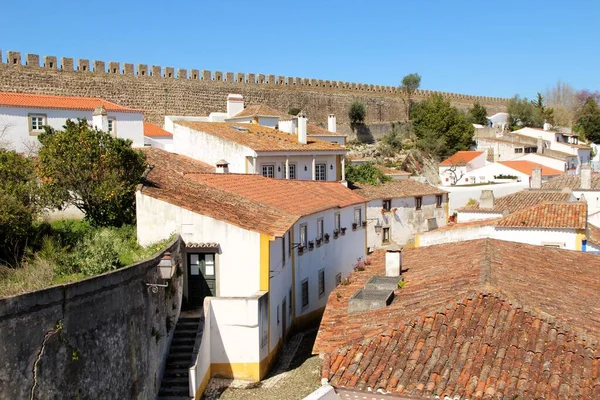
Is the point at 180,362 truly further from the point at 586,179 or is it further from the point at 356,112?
the point at 356,112

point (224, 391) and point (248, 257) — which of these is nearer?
point (224, 391)

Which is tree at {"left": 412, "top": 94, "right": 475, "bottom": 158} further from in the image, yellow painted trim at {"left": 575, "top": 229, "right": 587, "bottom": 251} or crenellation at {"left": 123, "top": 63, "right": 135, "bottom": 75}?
yellow painted trim at {"left": 575, "top": 229, "right": 587, "bottom": 251}

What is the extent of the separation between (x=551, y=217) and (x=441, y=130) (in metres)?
35.7

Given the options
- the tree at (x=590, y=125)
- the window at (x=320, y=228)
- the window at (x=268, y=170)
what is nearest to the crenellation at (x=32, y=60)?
the window at (x=268, y=170)

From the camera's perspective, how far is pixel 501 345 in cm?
820

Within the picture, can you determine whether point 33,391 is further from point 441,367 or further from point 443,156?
point 443,156

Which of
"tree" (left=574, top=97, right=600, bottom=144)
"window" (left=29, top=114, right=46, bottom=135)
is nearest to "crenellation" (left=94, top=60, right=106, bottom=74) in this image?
"window" (left=29, top=114, right=46, bottom=135)

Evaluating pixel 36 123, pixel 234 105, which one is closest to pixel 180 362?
pixel 36 123

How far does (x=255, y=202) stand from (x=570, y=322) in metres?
9.44

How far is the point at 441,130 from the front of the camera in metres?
53.0

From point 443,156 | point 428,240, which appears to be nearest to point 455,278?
point 428,240

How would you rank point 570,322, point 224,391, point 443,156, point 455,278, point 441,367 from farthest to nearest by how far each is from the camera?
point 443,156
point 224,391
point 455,278
point 570,322
point 441,367

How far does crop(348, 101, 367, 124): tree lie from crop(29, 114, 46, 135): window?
3443cm

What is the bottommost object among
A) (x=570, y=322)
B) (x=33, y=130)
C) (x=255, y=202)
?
(x=570, y=322)
